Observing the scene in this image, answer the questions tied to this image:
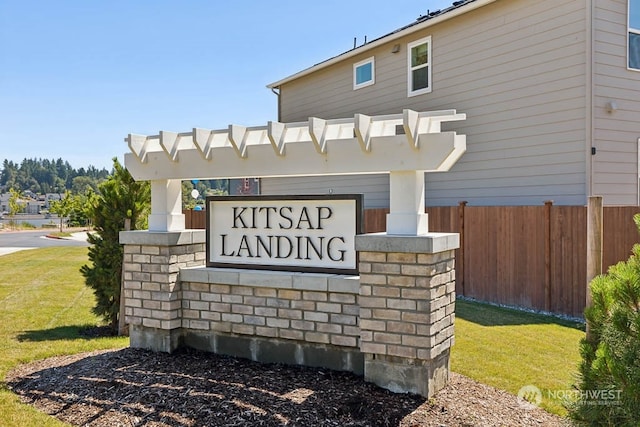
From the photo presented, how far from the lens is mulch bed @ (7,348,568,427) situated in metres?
3.61

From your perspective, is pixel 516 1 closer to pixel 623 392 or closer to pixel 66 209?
pixel 623 392

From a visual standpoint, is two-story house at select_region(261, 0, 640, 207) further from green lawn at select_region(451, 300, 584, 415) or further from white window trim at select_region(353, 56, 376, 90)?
green lawn at select_region(451, 300, 584, 415)

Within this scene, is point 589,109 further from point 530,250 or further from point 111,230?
point 111,230

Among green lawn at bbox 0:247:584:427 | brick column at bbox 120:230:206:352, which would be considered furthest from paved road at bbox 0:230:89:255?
brick column at bbox 120:230:206:352

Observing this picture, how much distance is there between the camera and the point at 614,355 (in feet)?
7.96

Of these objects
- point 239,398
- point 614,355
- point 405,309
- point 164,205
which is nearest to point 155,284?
point 164,205

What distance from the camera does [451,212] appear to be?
9.90 meters

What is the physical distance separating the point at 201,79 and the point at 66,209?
2896cm

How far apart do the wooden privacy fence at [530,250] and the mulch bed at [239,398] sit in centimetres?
462

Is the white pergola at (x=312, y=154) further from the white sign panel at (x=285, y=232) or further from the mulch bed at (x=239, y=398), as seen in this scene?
the mulch bed at (x=239, y=398)

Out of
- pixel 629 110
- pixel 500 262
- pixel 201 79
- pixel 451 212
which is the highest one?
pixel 201 79

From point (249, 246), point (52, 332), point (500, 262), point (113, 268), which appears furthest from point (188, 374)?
point (500, 262)

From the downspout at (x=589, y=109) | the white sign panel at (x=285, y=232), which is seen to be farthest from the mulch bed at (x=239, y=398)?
the downspout at (x=589, y=109)

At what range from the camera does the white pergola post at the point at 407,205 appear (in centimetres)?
411
